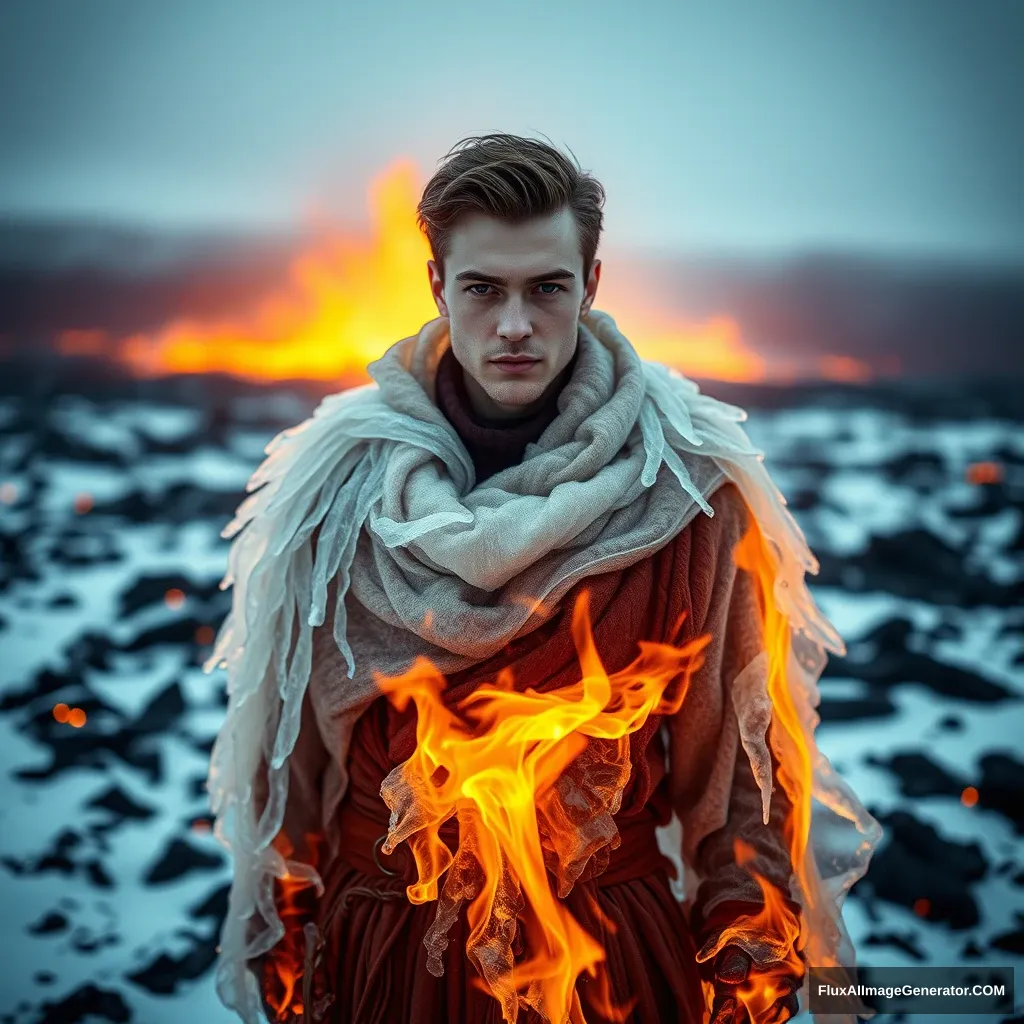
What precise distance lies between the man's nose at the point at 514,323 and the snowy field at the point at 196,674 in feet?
6.63

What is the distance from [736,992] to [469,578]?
2.62 ft

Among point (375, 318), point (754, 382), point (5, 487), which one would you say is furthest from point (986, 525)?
point (5, 487)

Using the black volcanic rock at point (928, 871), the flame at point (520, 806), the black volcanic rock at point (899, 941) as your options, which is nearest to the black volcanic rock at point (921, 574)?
the black volcanic rock at point (928, 871)

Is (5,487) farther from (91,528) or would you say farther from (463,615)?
(463,615)

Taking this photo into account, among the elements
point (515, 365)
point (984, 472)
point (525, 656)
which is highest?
point (515, 365)

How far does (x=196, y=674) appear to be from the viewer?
3.81 m

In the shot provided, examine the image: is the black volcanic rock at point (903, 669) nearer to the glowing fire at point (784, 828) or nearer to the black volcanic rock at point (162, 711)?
the glowing fire at point (784, 828)

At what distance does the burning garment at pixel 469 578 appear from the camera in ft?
4.63

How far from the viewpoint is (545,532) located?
135 cm

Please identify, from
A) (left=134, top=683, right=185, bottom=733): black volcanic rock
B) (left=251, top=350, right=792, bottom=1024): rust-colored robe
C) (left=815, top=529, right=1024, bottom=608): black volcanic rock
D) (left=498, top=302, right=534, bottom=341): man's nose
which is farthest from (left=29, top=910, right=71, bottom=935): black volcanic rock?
(left=815, top=529, right=1024, bottom=608): black volcanic rock

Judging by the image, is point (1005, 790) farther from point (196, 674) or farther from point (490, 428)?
point (196, 674)

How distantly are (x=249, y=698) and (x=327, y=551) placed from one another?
341mm

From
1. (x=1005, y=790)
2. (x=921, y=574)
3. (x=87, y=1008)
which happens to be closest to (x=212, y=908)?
(x=87, y=1008)

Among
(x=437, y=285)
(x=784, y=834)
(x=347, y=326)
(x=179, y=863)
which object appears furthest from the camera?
(x=347, y=326)
